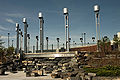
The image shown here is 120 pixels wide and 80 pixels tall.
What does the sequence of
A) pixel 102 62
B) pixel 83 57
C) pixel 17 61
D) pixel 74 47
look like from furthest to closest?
pixel 74 47 < pixel 17 61 < pixel 83 57 < pixel 102 62

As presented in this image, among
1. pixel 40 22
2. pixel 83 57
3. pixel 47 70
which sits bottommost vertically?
pixel 47 70

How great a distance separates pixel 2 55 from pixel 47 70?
1727cm

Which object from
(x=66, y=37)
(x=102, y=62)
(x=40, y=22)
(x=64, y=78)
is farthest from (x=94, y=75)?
(x=40, y=22)

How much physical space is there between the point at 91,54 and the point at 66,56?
4.62 meters

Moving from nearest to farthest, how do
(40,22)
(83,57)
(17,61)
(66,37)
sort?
(83,57) → (17,61) → (66,37) → (40,22)

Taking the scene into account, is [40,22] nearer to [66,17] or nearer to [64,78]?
[66,17]

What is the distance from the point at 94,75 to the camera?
40.7 ft

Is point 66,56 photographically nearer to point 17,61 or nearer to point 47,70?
point 47,70

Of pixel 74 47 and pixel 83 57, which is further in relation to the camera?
pixel 74 47

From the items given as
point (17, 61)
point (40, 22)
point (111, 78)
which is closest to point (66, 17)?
point (40, 22)

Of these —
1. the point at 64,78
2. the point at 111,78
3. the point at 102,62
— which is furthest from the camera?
the point at 102,62

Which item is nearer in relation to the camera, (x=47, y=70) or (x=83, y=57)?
(x=47, y=70)

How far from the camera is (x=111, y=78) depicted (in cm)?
1150

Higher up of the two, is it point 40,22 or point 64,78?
point 40,22
